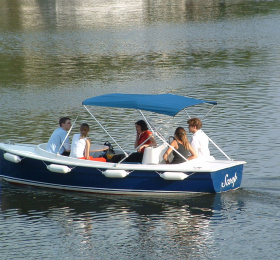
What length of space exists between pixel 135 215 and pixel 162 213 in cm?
50

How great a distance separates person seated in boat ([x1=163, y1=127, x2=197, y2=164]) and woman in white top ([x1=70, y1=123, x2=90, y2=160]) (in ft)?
5.35

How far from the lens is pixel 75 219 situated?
39.5 feet

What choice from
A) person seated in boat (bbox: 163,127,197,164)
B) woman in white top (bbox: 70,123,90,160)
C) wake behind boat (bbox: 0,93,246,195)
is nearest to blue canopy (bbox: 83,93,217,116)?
wake behind boat (bbox: 0,93,246,195)

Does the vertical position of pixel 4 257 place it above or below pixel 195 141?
below

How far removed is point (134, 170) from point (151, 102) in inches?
57.8

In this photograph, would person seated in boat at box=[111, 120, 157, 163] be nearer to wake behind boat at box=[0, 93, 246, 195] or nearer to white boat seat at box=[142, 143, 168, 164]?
wake behind boat at box=[0, 93, 246, 195]

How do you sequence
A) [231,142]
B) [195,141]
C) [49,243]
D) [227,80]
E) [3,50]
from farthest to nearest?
1. [3,50]
2. [227,80]
3. [231,142]
4. [195,141]
5. [49,243]

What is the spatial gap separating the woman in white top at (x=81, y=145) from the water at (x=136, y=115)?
2.81 feet

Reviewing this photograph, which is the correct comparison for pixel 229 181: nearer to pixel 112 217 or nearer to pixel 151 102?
pixel 151 102

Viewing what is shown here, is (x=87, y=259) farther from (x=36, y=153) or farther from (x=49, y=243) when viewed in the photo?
(x=36, y=153)

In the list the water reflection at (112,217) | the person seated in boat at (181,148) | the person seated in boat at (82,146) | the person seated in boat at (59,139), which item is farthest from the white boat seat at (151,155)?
the person seated in boat at (59,139)

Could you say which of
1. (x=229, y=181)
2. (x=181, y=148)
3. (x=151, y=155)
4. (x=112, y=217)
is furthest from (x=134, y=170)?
(x=229, y=181)

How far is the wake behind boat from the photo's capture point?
41.3 ft

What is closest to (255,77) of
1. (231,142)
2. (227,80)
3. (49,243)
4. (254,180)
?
(227,80)
